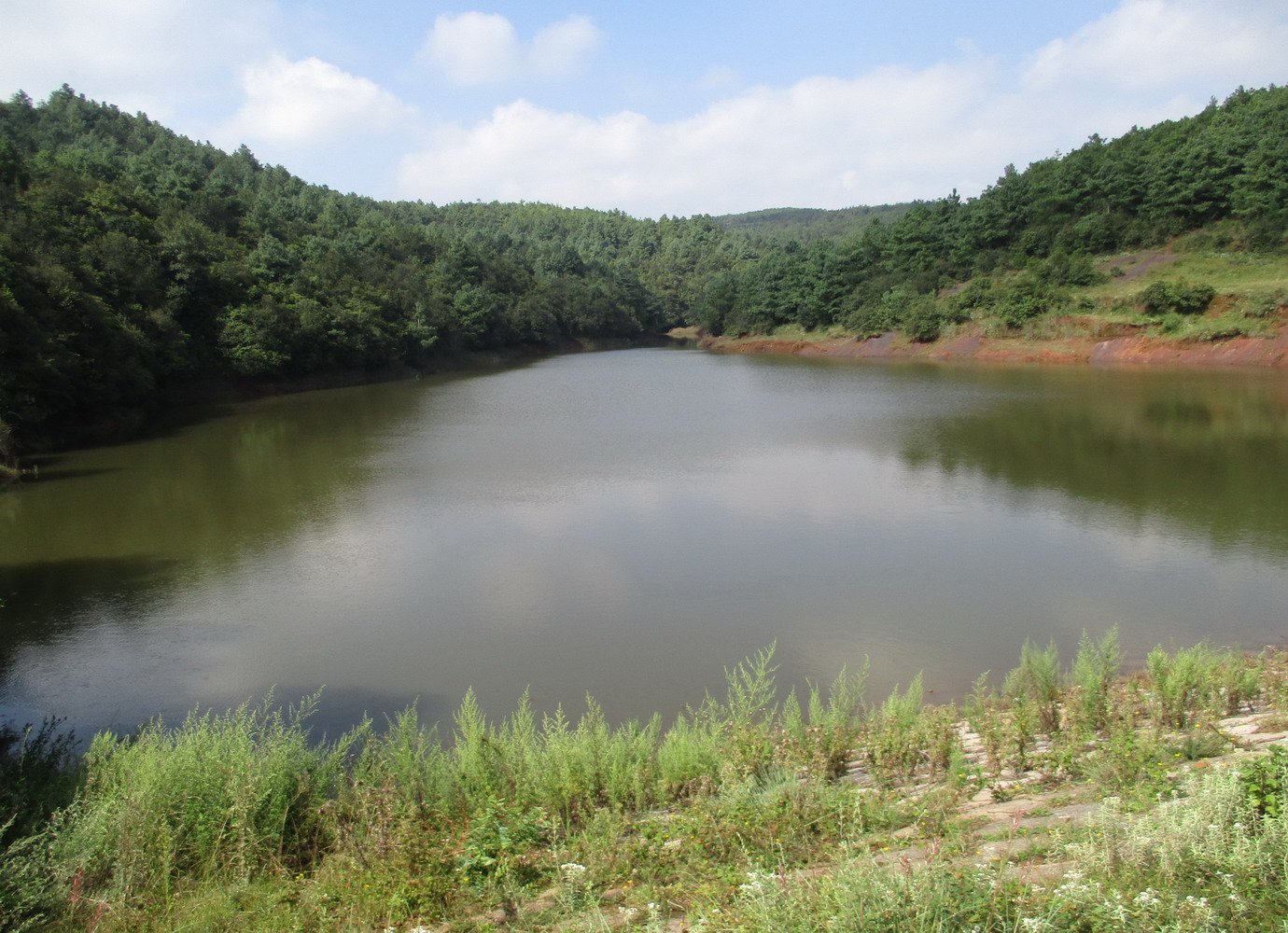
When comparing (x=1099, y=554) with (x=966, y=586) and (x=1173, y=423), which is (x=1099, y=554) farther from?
(x=1173, y=423)

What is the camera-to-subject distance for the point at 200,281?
106ft

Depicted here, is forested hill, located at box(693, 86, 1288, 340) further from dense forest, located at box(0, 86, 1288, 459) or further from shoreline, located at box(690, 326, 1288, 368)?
shoreline, located at box(690, 326, 1288, 368)

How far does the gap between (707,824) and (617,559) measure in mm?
6731

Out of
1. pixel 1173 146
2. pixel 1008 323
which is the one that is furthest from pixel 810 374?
pixel 1173 146

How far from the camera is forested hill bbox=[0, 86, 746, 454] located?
2055 cm

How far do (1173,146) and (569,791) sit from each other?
51527 millimetres

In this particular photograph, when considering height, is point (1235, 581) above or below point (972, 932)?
below

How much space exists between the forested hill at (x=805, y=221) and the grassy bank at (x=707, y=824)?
125 metres

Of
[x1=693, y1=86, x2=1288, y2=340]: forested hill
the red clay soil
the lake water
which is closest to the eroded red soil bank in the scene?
the red clay soil

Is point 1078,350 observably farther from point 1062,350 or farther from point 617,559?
point 617,559

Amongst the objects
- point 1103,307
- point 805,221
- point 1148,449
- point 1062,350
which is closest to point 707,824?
point 1148,449

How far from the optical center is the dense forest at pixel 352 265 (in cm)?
2206

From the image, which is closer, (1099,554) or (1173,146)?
(1099,554)

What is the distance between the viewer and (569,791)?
467 cm
